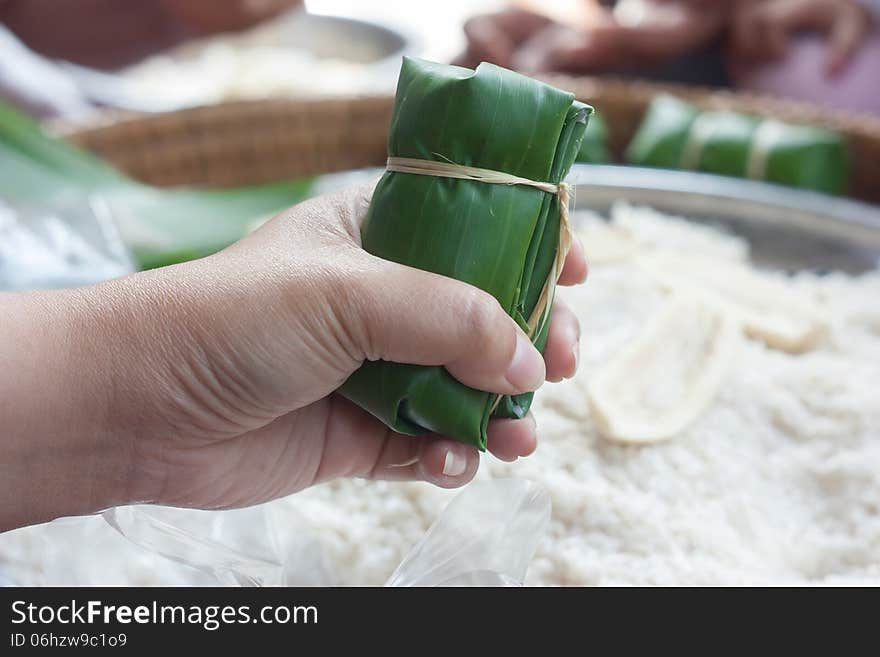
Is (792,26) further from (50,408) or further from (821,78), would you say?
(50,408)

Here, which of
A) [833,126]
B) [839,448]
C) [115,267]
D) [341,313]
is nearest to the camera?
[341,313]

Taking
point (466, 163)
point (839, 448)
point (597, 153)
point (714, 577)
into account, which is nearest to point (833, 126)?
point (597, 153)

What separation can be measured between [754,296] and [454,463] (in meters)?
0.74

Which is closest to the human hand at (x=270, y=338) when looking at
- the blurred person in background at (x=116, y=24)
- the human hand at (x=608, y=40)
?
the human hand at (x=608, y=40)

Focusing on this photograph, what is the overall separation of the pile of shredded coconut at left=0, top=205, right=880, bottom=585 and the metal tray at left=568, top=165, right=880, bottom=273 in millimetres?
288

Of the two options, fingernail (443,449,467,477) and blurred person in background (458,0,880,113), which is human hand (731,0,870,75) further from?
fingernail (443,449,467,477)

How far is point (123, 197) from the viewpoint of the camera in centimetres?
146

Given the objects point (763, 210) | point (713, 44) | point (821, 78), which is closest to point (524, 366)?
point (763, 210)

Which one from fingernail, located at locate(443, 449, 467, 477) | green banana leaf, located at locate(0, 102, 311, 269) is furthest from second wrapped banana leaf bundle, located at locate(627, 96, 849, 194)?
fingernail, located at locate(443, 449, 467, 477)

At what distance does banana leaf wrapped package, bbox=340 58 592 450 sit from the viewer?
73cm

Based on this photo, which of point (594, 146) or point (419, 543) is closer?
point (419, 543)

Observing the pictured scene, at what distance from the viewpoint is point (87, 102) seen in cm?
227
